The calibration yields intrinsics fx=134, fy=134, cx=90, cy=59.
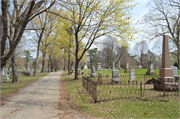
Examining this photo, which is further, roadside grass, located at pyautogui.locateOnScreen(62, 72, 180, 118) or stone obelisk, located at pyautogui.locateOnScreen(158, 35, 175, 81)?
stone obelisk, located at pyautogui.locateOnScreen(158, 35, 175, 81)

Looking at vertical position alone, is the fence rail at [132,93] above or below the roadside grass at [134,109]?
above

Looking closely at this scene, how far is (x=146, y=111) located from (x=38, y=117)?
3.93m

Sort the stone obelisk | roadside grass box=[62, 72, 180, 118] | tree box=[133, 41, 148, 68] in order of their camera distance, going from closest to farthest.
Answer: roadside grass box=[62, 72, 180, 118], the stone obelisk, tree box=[133, 41, 148, 68]

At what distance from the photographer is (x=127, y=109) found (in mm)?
5301

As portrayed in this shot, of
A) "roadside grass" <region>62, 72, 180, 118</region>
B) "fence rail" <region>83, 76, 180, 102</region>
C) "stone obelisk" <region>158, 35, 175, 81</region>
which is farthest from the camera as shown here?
"stone obelisk" <region>158, 35, 175, 81</region>

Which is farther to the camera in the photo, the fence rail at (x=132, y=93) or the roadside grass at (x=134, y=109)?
the fence rail at (x=132, y=93)

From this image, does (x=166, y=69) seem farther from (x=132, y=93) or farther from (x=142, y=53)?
(x=142, y=53)

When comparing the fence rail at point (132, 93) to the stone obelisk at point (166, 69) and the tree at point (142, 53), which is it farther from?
the tree at point (142, 53)

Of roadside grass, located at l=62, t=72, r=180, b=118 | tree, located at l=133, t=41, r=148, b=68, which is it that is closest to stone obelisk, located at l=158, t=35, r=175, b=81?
roadside grass, located at l=62, t=72, r=180, b=118

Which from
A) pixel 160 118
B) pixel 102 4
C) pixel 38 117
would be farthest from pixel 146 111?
pixel 102 4

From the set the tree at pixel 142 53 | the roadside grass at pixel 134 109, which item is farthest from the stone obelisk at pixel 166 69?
the tree at pixel 142 53

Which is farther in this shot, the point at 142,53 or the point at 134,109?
the point at 142,53

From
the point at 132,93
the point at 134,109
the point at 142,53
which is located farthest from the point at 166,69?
the point at 142,53

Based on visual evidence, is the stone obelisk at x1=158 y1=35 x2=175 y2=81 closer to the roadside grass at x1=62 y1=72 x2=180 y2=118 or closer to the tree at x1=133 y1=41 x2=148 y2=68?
the roadside grass at x1=62 y1=72 x2=180 y2=118
